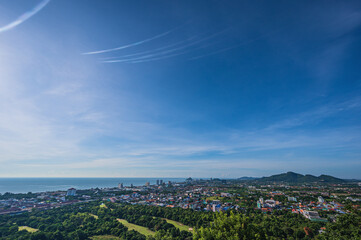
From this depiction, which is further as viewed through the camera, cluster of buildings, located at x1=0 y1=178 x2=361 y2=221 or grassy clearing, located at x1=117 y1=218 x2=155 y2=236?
cluster of buildings, located at x1=0 y1=178 x2=361 y2=221

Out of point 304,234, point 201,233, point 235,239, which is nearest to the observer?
point 235,239

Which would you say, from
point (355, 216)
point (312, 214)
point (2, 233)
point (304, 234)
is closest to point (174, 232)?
point (304, 234)

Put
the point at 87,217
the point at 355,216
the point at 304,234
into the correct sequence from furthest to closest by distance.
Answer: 1. the point at 87,217
2. the point at 304,234
3. the point at 355,216

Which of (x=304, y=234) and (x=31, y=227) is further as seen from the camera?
(x=31, y=227)

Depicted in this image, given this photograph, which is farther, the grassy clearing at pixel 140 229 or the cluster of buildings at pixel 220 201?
the cluster of buildings at pixel 220 201

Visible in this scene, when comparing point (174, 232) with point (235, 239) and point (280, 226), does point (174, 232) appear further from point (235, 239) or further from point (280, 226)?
point (235, 239)

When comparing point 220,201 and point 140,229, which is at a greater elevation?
point 140,229

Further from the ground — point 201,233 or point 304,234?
point 201,233

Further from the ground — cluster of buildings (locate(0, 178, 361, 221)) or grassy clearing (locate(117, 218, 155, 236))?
grassy clearing (locate(117, 218, 155, 236))

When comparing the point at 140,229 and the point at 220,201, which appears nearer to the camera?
the point at 140,229

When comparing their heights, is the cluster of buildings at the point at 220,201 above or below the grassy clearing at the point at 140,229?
below

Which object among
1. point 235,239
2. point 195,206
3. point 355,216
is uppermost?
point 235,239
